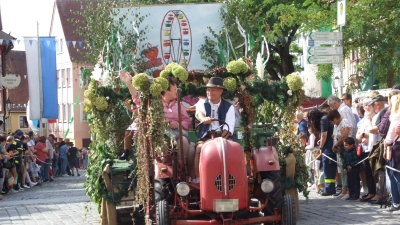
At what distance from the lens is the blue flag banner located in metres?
33.4

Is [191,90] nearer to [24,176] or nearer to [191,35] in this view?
[191,35]

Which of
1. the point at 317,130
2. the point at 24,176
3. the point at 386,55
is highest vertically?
the point at 386,55

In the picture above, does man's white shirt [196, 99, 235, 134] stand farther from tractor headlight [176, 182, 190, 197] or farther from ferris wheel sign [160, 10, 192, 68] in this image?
ferris wheel sign [160, 10, 192, 68]

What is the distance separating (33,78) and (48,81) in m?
0.61

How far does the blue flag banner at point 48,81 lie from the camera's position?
109ft

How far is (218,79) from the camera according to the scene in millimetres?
10703

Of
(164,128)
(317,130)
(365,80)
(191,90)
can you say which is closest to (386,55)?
(365,80)

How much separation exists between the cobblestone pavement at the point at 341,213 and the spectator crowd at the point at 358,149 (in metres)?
0.27

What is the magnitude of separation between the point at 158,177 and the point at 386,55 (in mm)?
14209

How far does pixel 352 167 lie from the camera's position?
15.0 meters

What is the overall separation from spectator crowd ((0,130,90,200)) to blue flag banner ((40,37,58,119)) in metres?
1.30

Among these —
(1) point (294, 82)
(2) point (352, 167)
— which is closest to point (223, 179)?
(1) point (294, 82)

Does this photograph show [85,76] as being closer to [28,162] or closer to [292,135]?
[28,162]

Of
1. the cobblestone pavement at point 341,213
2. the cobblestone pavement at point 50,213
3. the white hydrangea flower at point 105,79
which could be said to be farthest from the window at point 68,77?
the white hydrangea flower at point 105,79
